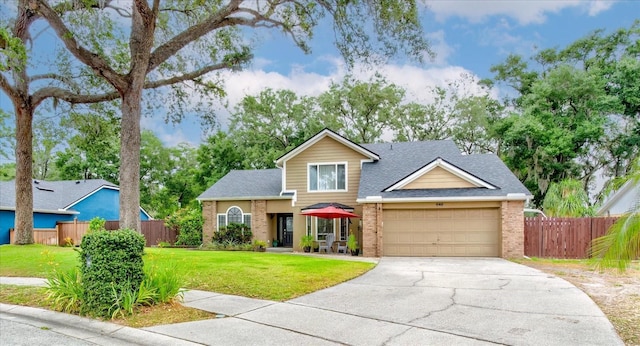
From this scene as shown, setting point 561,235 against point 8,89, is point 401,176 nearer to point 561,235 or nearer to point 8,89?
point 561,235

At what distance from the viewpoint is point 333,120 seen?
111 feet

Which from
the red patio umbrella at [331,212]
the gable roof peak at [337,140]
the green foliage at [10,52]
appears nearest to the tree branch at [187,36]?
the green foliage at [10,52]

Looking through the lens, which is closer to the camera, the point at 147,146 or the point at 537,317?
the point at 537,317

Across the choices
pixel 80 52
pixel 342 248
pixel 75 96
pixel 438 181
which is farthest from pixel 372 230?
pixel 75 96

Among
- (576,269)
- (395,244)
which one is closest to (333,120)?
(395,244)

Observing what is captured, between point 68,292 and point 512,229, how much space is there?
15.0 m

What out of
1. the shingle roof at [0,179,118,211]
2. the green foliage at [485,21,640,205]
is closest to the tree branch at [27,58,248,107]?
the shingle roof at [0,179,118,211]

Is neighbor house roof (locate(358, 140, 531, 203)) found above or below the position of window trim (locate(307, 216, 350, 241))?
above

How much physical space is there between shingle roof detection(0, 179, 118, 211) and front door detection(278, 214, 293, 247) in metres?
14.2

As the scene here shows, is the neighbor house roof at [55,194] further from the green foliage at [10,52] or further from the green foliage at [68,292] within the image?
the green foliage at [68,292]

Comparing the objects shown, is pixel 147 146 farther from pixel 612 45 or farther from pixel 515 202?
pixel 612 45

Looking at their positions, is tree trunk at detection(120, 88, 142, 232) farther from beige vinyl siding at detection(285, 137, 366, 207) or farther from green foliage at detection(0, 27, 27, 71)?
beige vinyl siding at detection(285, 137, 366, 207)

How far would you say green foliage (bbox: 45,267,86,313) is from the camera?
7.07 m

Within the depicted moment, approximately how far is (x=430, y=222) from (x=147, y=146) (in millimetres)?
31787
